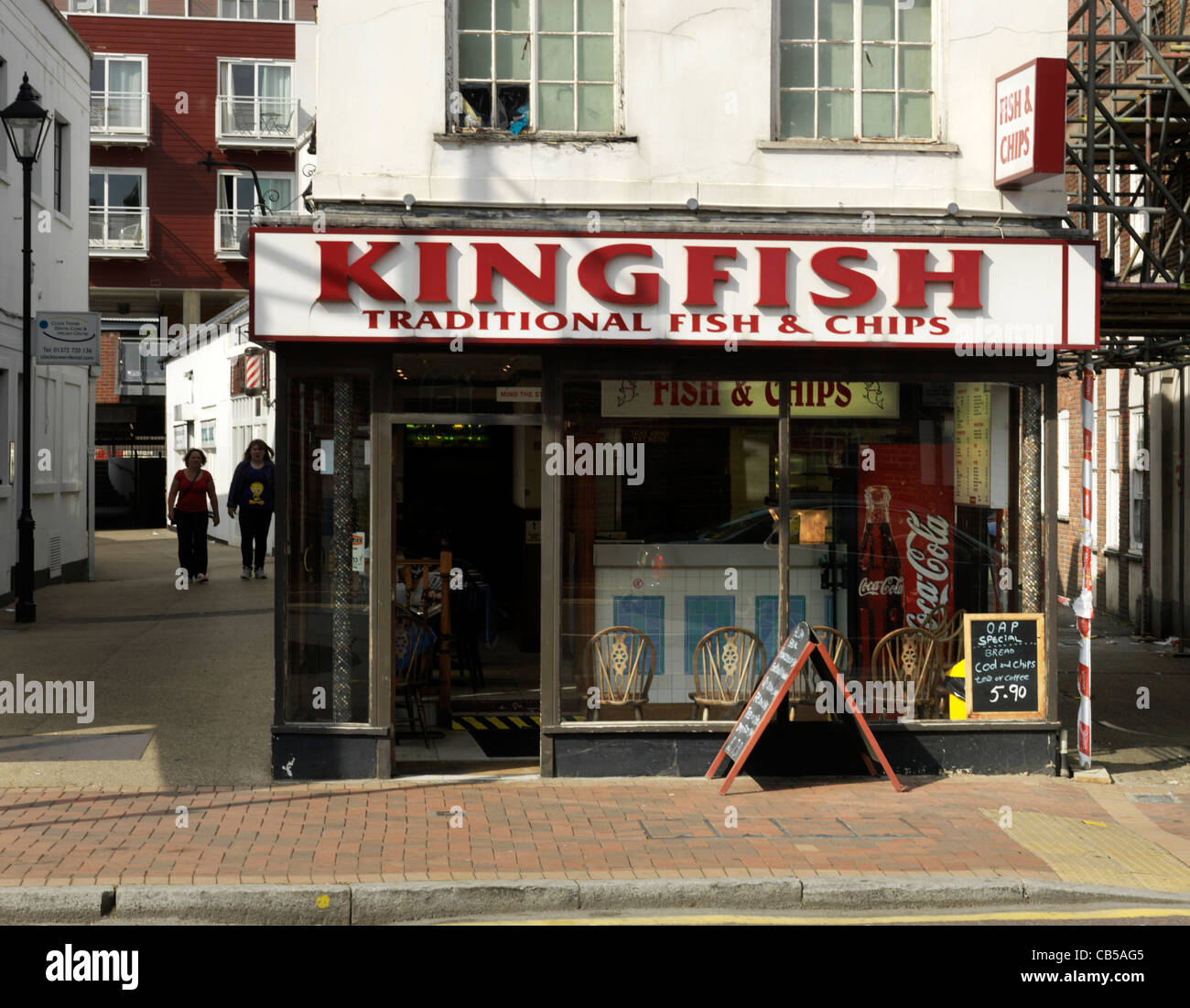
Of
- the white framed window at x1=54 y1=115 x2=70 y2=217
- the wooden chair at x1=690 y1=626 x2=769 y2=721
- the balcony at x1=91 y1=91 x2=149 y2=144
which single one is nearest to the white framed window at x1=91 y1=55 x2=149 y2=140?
the balcony at x1=91 y1=91 x2=149 y2=144

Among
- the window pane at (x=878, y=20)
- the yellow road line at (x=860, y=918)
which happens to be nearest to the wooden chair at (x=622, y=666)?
the yellow road line at (x=860, y=918)

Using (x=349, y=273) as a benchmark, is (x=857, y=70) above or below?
above

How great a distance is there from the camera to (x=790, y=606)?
9812mm

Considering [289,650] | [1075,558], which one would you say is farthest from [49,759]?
[1075,558]

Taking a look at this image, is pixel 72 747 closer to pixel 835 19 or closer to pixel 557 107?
pixel 557 107

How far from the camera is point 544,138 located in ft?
30.6

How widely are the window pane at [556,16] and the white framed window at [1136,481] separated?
10789 millimetres

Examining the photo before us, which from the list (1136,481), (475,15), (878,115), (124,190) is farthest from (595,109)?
(124,190)

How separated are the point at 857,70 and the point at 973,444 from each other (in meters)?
2.66

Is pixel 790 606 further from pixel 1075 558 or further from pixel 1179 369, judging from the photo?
pixel 1075 558

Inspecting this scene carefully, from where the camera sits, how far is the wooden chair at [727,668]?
31.6 feet

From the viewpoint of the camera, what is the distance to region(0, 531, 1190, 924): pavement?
6871 millimetres

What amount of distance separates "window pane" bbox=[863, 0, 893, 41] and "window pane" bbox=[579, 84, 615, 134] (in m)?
1.82

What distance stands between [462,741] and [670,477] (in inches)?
102
